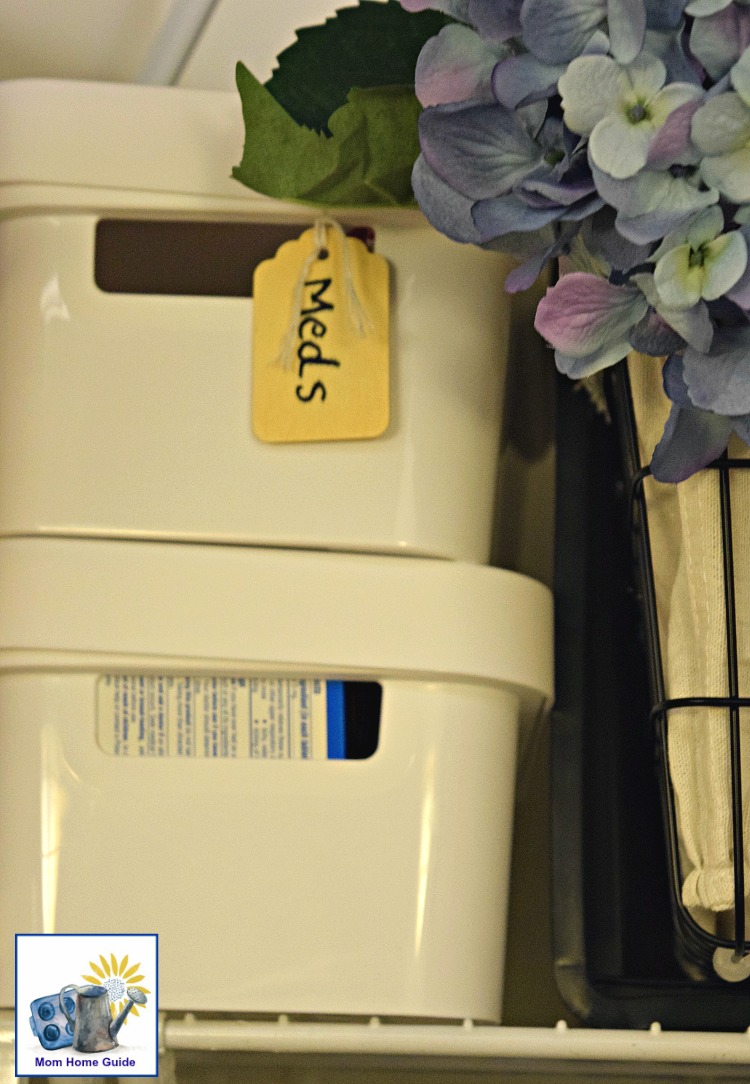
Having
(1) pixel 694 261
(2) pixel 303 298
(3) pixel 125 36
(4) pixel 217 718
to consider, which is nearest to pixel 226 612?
(4) pixel 217 718

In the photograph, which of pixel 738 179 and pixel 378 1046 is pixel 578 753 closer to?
pixel 378 1046

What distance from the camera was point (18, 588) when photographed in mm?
518

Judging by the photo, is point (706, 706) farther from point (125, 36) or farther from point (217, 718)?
point (125, 36)

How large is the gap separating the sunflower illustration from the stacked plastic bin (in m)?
0.01

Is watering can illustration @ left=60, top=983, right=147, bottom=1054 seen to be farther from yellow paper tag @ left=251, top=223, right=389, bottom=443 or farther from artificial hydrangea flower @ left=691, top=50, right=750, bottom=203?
artificial hydrangea flower @ left=691, top=50, right=750, bottom=203

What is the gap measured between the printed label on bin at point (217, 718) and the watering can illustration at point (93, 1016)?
0.11 m

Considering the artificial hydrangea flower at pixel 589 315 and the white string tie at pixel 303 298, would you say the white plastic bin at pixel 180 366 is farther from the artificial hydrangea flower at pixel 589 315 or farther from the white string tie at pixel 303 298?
the artificial hydrangea flower at pixel 589 315

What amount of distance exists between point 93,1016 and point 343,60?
0.46m

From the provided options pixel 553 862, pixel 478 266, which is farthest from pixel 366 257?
pixel 553 862

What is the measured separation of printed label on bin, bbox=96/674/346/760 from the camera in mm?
516

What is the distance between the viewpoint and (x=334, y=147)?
51cm

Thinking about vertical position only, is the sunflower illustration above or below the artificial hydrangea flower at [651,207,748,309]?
→ below

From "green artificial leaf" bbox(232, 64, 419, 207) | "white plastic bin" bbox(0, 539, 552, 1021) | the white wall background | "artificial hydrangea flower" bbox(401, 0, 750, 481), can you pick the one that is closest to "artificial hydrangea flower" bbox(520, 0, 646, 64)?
"artificial hydrangea flower" bbox(401, 0, 750, 481)

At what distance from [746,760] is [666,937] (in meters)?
0.15
